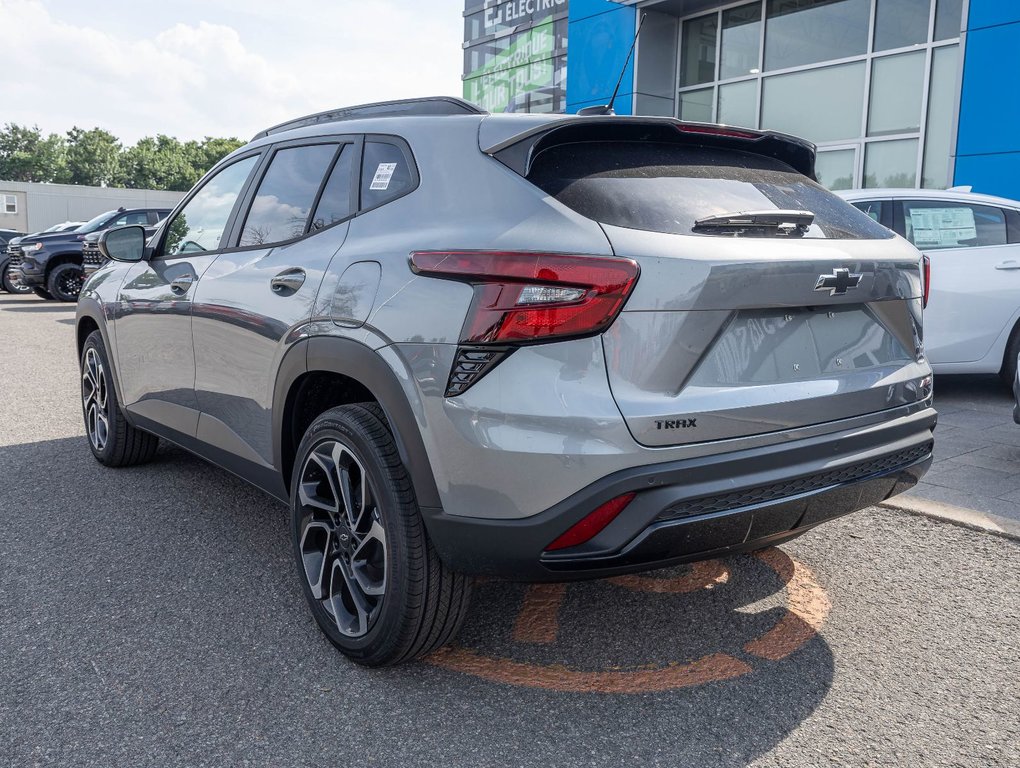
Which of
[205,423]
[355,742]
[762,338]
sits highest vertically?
[762,338]

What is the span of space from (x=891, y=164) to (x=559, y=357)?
1287 cm

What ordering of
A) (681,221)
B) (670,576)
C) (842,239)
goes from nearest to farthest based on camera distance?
1. (681,221)
2. (842,239)
3. (670,576)

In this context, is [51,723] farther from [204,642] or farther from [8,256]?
[8,256]

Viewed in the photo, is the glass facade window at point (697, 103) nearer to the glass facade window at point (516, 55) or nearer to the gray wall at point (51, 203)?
the glass facade window at point (516, 55)

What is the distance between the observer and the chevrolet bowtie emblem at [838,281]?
2.55 metres

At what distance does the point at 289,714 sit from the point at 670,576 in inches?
62.3

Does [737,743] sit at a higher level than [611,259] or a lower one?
lower

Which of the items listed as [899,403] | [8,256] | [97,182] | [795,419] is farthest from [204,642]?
[97,182]

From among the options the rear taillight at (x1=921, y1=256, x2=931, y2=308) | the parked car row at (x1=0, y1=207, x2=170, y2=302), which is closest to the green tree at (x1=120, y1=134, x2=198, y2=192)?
the parked car row at (x1=0, y1=207, x2=170, y2=302)

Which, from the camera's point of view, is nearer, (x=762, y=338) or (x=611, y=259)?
(x=611, y=259)

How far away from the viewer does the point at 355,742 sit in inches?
94.8

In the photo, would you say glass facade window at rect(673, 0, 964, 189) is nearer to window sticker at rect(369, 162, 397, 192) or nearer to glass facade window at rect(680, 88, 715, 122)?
glass facade window at rect(680, 88, 715, 122)

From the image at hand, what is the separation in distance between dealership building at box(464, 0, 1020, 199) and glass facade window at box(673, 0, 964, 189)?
18 millimetres

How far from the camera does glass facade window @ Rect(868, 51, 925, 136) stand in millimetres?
13047
